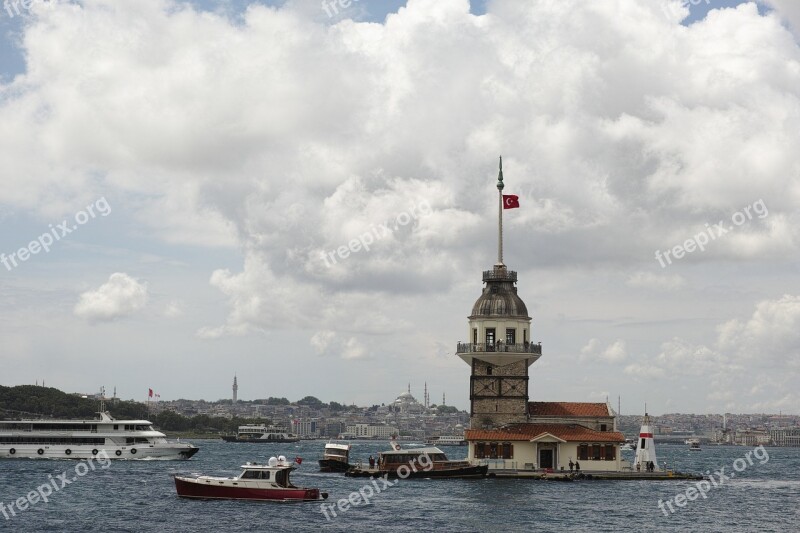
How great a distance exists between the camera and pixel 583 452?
93.5m

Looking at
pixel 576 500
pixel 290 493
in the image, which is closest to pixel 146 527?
pixel 290 493

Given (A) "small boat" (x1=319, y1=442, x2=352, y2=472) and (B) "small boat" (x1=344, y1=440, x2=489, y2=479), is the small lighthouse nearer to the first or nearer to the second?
(B) "small boat" (x1=344, y1=440, x2=489, y2=479)

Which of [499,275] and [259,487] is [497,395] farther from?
[259,487]

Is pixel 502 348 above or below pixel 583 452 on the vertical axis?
above

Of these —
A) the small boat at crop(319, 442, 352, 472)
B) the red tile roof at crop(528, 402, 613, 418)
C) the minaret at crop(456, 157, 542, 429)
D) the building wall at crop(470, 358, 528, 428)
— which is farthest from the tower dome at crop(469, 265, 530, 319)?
the small boat at crop(319, 442, 352, 472)

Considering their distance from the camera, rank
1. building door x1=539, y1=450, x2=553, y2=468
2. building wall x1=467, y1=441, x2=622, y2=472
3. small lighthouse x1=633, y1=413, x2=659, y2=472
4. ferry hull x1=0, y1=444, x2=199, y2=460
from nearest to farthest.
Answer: building wall x1=467, y1=441, x2=622, y2=472 → building door x1=539, y1=450, x2=553, y2=468 → small lighthouse x1=633, y1=413, x2=659, y2=472 → ferry hull x1=0, y1=444, x2=199, y2=460

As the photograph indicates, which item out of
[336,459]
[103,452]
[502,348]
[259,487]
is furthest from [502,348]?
[103,452]

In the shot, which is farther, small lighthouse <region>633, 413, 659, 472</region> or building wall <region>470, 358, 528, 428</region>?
building wall <region>470, 358, 528, 428</region>

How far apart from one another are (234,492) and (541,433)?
29902 mm

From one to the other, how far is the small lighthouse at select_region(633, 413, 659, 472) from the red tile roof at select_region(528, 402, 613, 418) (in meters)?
3.54

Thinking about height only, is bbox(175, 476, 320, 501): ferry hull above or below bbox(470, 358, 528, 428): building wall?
below

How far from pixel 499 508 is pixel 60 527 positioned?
2657cm

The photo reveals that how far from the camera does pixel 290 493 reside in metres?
72.4

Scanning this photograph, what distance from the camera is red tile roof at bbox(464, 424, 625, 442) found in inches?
3654
